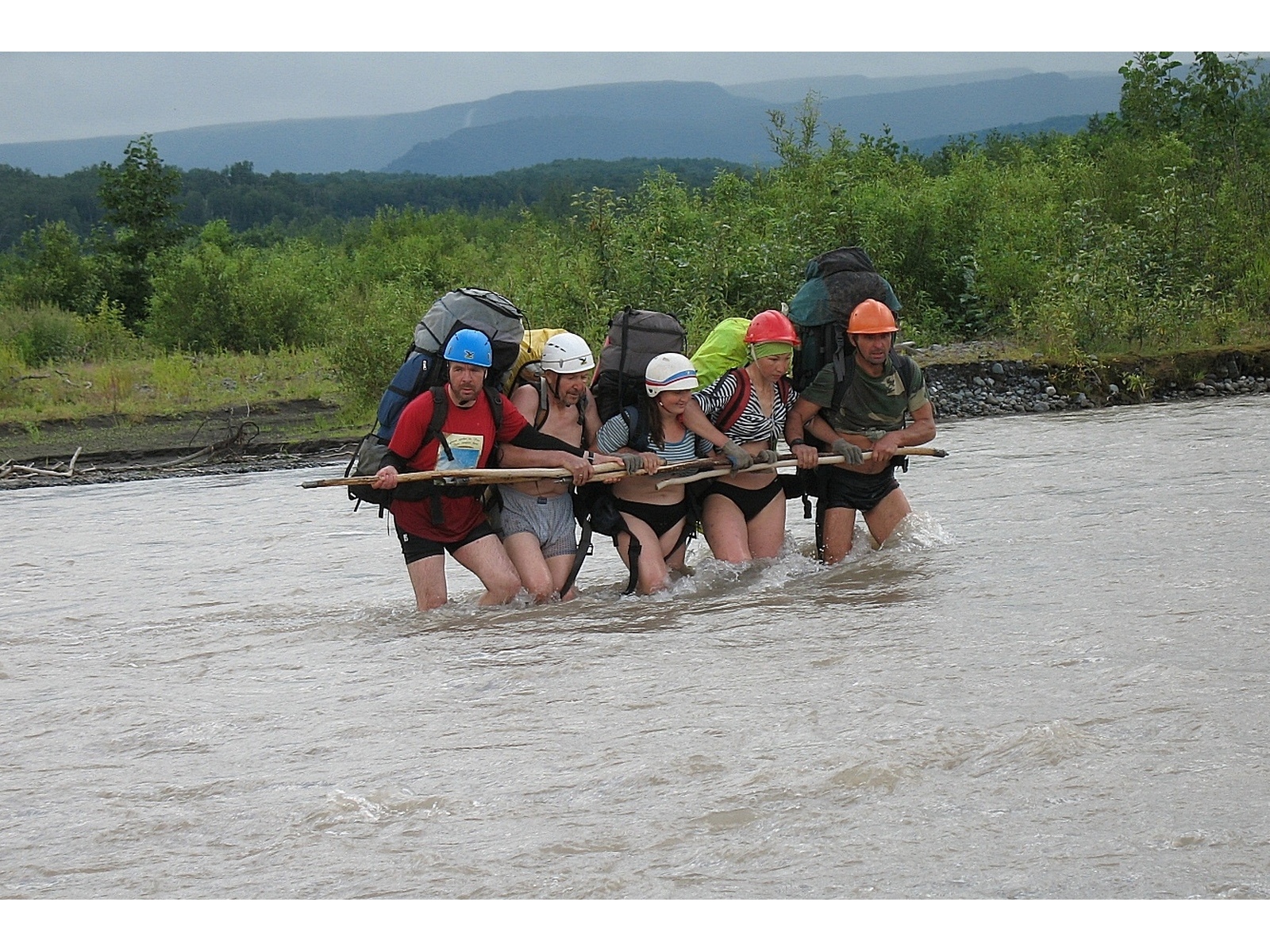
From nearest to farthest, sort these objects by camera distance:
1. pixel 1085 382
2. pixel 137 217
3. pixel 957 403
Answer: pixel 1085 382
pixel 957 403
pixel 137 217

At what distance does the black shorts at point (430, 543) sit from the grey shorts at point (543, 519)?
0.14 meters

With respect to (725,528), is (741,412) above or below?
above

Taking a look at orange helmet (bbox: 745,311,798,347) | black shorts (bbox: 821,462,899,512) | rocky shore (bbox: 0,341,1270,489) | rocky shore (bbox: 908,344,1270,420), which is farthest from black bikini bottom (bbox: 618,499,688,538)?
rocky shore (bbox: 908,344,1270,420)

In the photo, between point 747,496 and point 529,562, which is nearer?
point 529,562

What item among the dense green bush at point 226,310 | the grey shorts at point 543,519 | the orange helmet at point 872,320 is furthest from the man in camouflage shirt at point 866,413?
the dense green bush at point 226,310

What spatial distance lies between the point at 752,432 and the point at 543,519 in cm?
134

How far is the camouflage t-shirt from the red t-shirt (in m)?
1.88

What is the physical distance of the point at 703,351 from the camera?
8.33 meters

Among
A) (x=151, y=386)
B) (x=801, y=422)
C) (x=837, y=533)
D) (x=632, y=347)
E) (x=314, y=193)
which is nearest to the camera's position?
(x=632, y=347)

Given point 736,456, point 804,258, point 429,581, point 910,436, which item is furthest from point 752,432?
point 804,258

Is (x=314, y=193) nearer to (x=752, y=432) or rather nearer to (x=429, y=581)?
(x=429, y=581)

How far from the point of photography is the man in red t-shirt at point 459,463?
7.43 meters

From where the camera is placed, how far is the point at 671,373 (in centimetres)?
773

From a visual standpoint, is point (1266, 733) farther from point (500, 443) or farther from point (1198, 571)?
point (500, 443)
